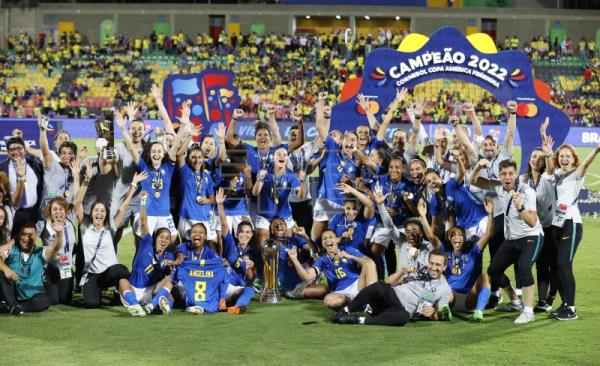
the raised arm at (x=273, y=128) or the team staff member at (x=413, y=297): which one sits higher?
the raised arm at (x=273, y=128)

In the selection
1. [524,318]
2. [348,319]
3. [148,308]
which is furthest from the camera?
[148,308]

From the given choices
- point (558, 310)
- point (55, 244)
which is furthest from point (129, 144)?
point (558, 310)

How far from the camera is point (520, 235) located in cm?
943

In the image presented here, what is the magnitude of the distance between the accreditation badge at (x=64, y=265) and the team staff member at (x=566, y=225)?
4.84 m

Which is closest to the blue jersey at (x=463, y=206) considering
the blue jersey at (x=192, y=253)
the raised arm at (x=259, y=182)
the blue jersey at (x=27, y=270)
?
the raised arm at (x=259, y=182)

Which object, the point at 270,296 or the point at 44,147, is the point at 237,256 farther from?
the point at 44,147

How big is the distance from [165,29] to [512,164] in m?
43.0

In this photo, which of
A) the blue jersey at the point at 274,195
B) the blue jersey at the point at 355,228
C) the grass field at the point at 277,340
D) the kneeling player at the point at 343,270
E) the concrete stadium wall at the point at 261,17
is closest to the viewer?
the grass field at the point at 277,340

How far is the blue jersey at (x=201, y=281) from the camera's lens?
32.2 feet

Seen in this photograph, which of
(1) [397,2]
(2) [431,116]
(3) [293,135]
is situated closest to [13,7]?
(1) [397,2]

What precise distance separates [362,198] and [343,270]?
2.81 ft

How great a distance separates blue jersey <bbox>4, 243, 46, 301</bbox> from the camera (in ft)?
31.6

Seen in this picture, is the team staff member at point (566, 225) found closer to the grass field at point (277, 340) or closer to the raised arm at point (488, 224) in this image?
the grass field at point (277, 340)

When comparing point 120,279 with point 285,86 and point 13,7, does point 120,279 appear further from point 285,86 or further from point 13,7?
point 13,7
